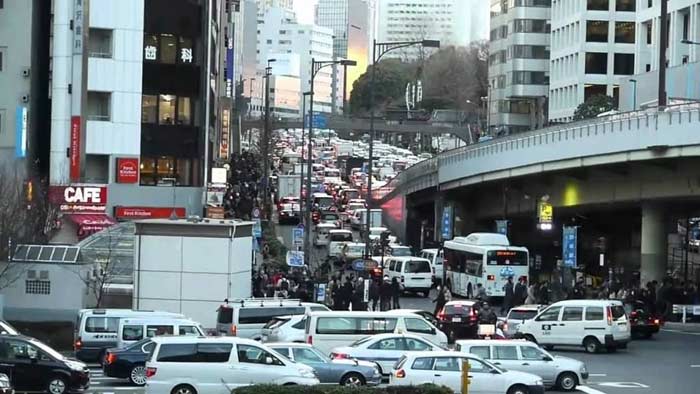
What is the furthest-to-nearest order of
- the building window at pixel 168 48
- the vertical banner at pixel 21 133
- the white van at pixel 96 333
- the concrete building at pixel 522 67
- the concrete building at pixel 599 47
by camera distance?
the concrete building at pixel 522 67 < the concrete building at pixel 599 47 < the building window at pixel 168 48 < the vertical banner at pixel 21 133 < the white van at pixel 96 333

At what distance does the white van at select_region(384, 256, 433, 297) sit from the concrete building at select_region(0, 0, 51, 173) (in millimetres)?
17378

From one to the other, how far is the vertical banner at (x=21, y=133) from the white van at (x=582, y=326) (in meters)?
27.7

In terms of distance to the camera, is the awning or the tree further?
the tree

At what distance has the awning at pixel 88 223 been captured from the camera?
192 ft

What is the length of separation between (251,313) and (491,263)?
→ 24534mm

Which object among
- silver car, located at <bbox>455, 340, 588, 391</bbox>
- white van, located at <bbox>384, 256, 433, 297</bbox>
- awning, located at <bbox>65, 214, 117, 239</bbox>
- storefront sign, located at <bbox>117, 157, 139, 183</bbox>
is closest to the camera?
silver car, located at <bbox>455, 340, 588, 391</bbox>

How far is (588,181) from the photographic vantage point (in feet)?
211

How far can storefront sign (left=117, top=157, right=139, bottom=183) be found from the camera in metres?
65.8

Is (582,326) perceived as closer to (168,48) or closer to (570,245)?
(570,245)

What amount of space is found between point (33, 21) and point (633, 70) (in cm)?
6138

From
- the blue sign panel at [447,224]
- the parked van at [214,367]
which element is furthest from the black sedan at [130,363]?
the blue sign panel at [447,224]

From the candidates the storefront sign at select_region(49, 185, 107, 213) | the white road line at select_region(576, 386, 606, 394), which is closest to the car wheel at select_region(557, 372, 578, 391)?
the white road line at select_region(576, 386, 606, 394)

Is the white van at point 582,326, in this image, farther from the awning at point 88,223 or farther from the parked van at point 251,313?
the awning at point 88,223

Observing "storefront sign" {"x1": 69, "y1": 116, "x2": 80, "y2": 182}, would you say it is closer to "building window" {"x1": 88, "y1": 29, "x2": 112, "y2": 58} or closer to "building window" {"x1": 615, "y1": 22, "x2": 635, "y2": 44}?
"building window" {"x1": 88, "y1": 29, "x2": 112, "y2": 58}
